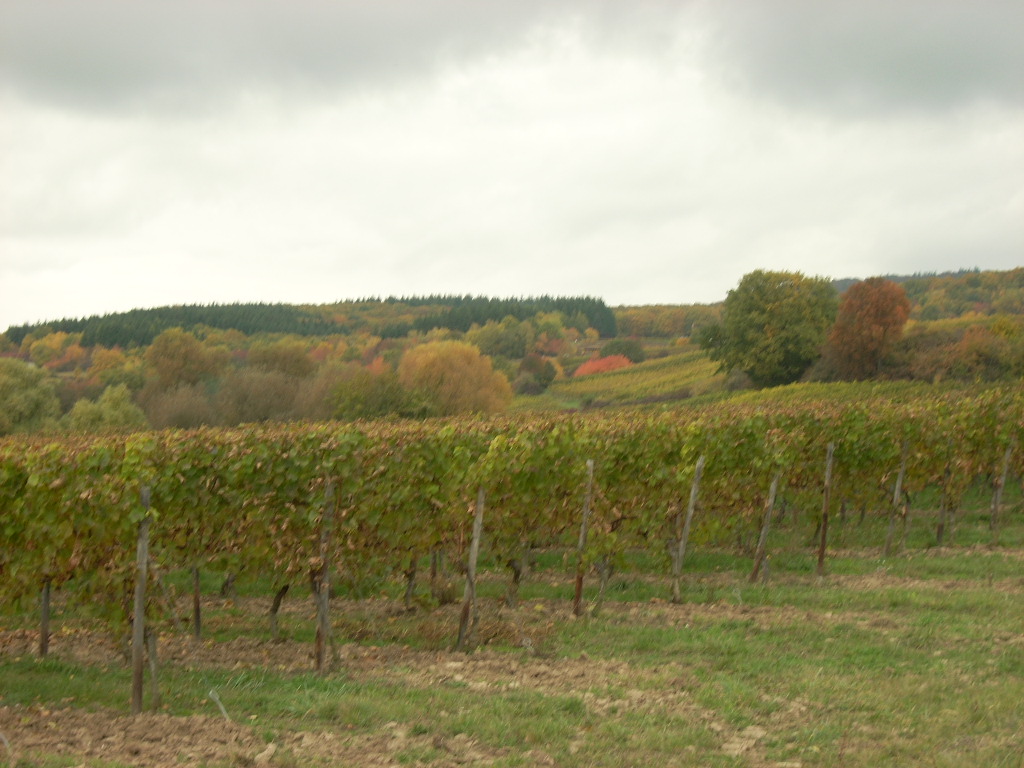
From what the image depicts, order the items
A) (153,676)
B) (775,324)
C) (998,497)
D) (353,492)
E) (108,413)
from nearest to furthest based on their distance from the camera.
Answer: (153,676), (353,492), (998,497), (108,413), (775,324)

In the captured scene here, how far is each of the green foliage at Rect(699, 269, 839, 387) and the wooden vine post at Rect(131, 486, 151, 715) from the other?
56.3 metres

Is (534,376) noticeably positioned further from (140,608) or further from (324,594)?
(140,608)

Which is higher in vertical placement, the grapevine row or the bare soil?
the grapevine row

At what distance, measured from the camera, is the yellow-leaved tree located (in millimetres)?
53188

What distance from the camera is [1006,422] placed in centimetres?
1816

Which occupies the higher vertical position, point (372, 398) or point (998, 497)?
point (372, 398)

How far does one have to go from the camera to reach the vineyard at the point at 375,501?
7828mm

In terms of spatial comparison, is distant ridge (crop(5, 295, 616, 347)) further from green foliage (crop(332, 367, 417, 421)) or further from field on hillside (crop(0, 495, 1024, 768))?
field on hillside (crop(0, 495, 1024, 768))

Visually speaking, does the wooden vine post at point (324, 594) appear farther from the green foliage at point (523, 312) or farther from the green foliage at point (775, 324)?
the green foliage at point (523, 312)

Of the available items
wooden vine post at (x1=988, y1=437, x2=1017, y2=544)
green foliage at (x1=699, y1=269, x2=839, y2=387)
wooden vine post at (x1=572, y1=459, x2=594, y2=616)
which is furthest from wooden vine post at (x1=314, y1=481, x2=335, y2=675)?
green foliage at (x1=699, y1=269, x2=839, y2=387)

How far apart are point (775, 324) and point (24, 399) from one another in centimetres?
4518

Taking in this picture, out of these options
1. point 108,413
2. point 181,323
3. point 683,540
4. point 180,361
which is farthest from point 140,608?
point 181,323

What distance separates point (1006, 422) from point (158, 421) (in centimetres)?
4554

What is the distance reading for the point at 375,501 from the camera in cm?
970
